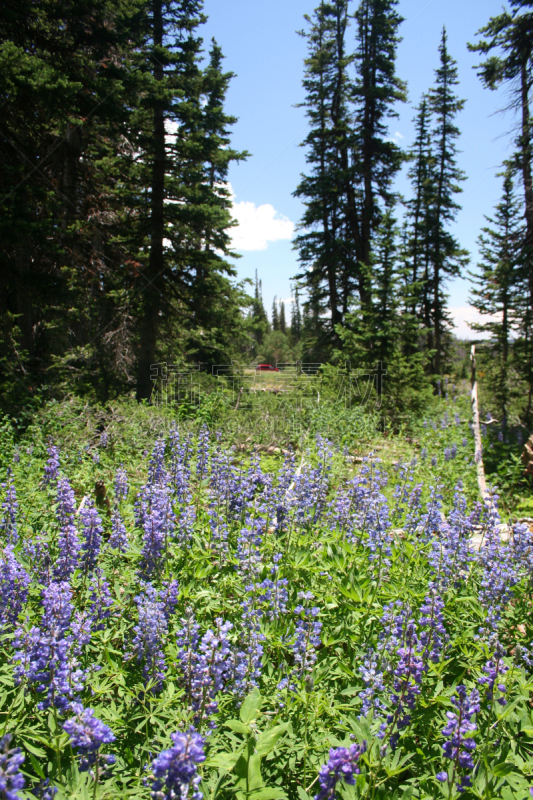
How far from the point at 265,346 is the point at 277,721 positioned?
8319 cm

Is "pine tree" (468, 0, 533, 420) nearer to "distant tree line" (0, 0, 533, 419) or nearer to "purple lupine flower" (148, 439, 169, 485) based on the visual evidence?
"distant tree line" (0, 0, 533, 419)

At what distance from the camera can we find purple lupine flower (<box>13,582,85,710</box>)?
1.85 metres

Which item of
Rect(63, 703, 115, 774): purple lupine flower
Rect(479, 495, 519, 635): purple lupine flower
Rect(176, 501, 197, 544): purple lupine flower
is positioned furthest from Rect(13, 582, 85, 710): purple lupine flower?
Rect(479, 495, 519, 635): purple lupine flower

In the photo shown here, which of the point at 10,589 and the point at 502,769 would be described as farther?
the point at 10,589

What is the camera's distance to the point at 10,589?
2.53 meters

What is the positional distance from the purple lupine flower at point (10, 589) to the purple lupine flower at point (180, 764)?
4.50ft

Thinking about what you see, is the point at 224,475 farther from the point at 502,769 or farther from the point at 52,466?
the point at 502,769

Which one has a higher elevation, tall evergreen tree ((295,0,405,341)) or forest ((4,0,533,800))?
tall evergreen tree ((295,0,405,341))

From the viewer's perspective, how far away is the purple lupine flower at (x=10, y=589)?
2.39m

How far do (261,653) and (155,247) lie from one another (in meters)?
13.3

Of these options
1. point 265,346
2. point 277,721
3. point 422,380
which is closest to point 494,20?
point 422,380

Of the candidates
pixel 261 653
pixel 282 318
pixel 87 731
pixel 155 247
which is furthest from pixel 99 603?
pixel 282 318

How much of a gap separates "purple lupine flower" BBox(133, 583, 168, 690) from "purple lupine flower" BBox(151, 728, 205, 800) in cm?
82

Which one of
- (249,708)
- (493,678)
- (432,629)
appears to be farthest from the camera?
(432,629)
